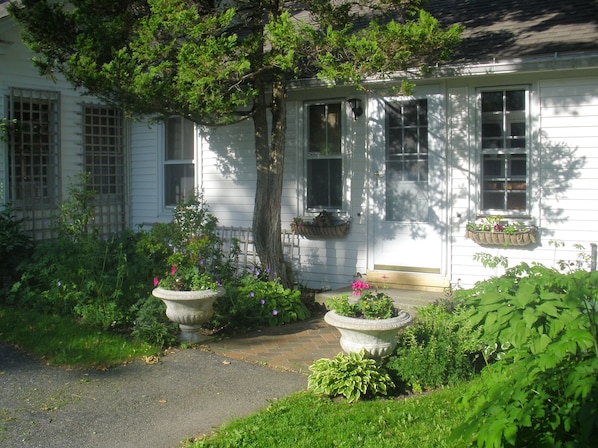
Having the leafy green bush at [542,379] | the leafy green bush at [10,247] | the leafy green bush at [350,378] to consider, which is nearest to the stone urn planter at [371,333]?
the leafy green bush at [350,378]

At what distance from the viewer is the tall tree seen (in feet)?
22.2

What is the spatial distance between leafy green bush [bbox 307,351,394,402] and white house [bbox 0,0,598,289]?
3321 mm

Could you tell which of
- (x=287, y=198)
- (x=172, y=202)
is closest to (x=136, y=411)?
(x=287, y=198)

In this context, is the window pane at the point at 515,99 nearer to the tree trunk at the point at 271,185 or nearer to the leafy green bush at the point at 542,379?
the tree trunk at the point at 271,185

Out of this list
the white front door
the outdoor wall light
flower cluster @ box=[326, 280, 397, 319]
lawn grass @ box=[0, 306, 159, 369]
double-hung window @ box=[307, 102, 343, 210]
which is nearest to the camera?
flower cluster @ box=[326, 280, 397, 319]

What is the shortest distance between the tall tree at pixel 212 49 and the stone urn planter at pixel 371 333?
8.56 feet

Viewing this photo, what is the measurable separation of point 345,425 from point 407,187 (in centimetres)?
474

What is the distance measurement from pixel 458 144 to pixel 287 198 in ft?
8.83

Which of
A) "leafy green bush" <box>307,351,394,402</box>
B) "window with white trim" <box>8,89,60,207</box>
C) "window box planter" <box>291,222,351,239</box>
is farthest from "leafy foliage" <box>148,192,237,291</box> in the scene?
"window with white trim" <box>8,89,60,207</box>

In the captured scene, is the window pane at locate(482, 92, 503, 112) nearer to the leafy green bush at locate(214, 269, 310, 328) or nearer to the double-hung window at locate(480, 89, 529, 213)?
the double-hung window at locate(480, 89, 529, 213)

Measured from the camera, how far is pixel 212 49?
6875 mm

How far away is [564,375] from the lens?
10.8 feet

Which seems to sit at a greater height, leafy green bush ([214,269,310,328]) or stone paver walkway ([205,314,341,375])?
leafy green bush ([214,269,310,328])

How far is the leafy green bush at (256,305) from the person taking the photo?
24.7 ft
